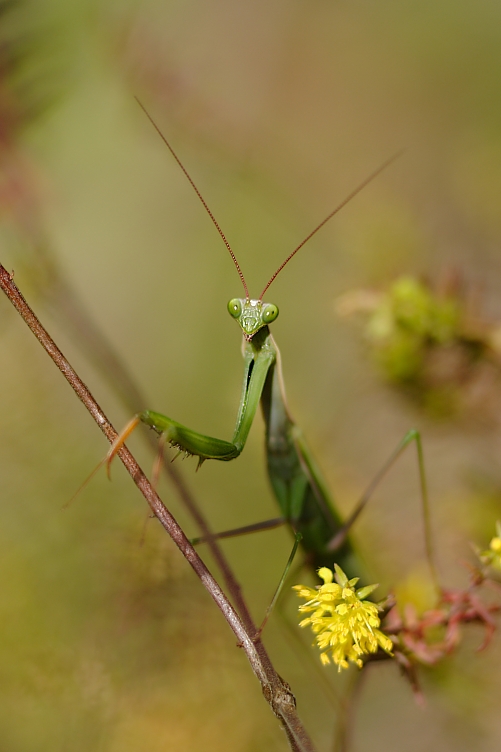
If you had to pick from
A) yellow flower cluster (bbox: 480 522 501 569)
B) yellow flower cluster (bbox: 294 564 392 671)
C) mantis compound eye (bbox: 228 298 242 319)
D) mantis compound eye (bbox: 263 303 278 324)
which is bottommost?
yellow flower cluster (bbox: 480 522 501 569)

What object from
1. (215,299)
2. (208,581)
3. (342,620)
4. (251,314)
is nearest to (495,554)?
(342,620)

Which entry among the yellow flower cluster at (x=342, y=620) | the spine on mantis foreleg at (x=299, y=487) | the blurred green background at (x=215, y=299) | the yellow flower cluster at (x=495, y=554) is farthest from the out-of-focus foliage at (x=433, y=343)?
the yellow flower cluster at (x=342, y=620)

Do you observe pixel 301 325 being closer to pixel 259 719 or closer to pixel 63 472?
pixel 63 472

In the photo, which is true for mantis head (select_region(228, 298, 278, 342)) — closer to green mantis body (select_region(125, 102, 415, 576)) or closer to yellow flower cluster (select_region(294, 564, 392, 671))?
green mantis body (select_region(125, 102, 415, 576))

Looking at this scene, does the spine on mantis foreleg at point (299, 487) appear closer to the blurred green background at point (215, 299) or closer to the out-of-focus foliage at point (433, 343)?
the blurred green background at point (215, 299)

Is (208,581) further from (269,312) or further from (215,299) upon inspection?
(215,299)

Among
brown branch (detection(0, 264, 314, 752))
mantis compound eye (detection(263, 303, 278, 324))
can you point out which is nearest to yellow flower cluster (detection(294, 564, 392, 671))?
brown branch (detection(0, 264, 314, 752))
